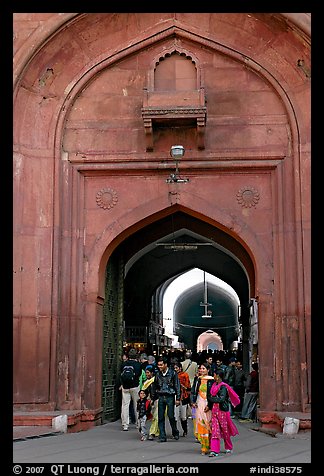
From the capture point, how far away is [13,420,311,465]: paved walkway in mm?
7629

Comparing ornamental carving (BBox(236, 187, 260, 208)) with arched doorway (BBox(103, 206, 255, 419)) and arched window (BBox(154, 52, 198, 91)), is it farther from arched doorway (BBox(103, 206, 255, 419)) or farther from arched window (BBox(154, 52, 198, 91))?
arched window (BBox(154, 52, 198, 91))

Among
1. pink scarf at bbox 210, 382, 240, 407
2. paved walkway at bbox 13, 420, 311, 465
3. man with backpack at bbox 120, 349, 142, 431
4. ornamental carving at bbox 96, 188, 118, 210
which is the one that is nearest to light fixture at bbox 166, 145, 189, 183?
ornamental carving at bbox 96, 188, 118, 210

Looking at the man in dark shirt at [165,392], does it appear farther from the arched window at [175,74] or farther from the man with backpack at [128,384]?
the arched window at [175,74]

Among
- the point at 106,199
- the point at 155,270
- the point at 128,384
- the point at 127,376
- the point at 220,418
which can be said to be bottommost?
the point at 220,418

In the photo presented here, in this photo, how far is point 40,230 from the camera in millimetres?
10977

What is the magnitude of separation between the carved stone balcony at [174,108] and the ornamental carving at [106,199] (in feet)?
3.90

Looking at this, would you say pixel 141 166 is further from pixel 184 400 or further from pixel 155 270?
pixel 155 270

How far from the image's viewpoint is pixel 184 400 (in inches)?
413

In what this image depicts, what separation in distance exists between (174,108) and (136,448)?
5.12m

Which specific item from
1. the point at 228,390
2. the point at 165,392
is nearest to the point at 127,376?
the point at 165,392

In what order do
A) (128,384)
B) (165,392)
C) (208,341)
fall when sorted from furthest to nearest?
(208,341), (128,384), (165,392)

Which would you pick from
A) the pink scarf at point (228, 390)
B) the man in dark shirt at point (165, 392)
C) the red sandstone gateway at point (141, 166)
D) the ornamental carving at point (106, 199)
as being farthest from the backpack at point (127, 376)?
the pink scarf at point (228, 390)
